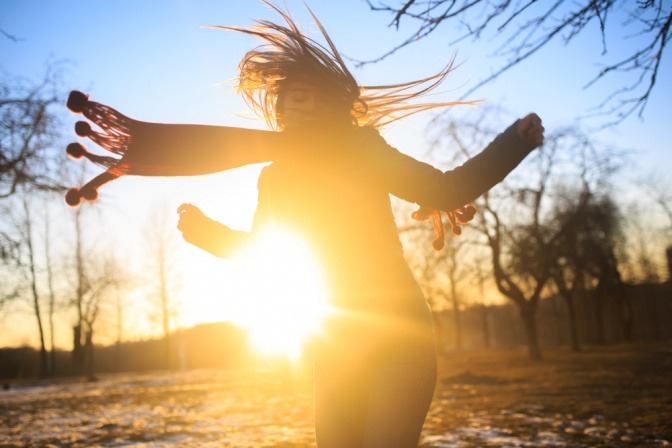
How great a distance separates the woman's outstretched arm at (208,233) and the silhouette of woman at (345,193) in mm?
153

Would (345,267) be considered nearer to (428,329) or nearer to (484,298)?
(428,329)

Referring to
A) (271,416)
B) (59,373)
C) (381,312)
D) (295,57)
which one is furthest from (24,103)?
(59,373)

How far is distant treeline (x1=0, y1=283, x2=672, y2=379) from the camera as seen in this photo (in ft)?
132

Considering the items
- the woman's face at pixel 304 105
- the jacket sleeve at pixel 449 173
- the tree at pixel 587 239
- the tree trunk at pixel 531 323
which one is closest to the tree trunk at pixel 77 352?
the tree trunk at pixel 531 323

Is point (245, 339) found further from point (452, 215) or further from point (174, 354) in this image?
point (452, 215)

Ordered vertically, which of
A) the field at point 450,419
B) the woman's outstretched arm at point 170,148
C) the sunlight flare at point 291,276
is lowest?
the field at point 450,419

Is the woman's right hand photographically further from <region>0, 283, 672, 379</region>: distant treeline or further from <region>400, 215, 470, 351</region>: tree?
<region>0, 283, 672, 379</region>: distant treeline

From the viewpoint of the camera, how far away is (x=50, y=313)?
35.4 metres

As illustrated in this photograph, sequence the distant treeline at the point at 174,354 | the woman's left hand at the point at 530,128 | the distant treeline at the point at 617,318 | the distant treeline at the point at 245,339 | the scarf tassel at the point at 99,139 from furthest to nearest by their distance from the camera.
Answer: the distant treeline at the point at 174,354 → the distant treeline at the point at 245,339 → the distant treeline at the point at 617,318 → the scarf tassel at the point at 99,139 → the woman's left hand at the point at 530,128

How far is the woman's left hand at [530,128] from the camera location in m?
1.53

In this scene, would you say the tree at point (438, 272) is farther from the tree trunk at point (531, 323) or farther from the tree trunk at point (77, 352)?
the tree trunk at point (77, 352)

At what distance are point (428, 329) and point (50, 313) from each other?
1558 inches

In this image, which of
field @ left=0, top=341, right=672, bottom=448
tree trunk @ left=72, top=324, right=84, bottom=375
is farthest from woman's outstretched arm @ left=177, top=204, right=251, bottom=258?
tree trunk @ left=72, top=324, right=84, bottom=375

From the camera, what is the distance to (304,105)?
1.83 m
